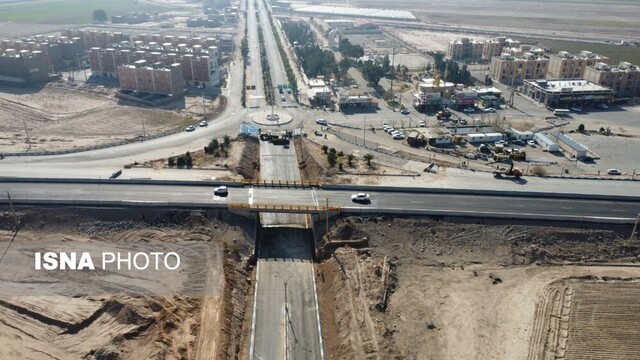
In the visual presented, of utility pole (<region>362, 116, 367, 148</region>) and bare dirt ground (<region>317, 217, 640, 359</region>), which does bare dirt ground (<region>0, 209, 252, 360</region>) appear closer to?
bare dirt ground (<region>317, 217, 640, 359</region>)

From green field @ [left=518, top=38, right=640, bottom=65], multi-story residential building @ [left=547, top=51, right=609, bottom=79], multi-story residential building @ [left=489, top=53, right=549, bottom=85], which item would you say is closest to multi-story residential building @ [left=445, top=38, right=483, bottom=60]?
green field @ [left=518, top=38, right=640, bottom=65]

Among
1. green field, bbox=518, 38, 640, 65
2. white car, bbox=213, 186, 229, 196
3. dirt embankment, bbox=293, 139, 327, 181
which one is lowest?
dirt embankment, bbox=293, 139, 327, 181

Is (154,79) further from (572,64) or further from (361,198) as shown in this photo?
(572,64)

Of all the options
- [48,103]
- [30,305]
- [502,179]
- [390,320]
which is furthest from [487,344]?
[48,103]

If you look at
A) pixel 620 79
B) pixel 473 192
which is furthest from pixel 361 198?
pixel 620 79

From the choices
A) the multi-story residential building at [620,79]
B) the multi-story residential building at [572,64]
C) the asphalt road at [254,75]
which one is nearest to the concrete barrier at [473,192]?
the asphalt road at [254,75]

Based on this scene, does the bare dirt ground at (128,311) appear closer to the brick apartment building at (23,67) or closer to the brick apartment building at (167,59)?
the brick apartment building at (167,59)

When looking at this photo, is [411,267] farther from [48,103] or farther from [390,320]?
[48,103]
